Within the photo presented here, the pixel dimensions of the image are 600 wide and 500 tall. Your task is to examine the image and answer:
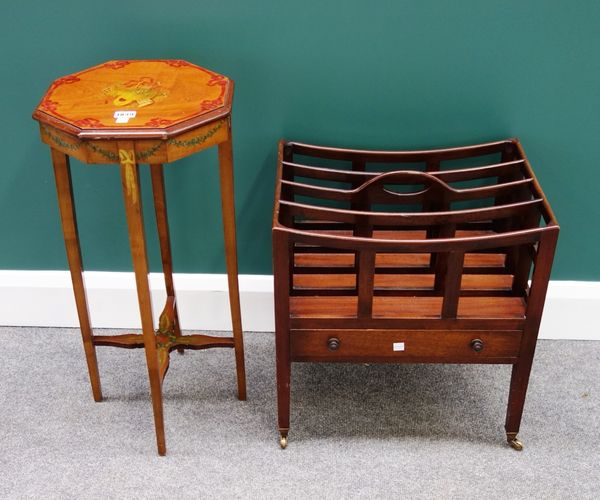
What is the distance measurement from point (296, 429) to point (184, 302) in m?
0.56

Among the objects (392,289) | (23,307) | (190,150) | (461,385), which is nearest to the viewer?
(190,150)

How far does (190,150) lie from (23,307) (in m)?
1.08

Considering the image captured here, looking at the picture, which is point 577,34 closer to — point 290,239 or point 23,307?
point 290,239

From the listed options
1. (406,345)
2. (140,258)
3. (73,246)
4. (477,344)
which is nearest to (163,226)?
(73,246)

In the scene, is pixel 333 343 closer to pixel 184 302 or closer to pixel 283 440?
pixel 283 440

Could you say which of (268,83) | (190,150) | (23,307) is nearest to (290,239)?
(190,150)

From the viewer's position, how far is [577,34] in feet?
6.43

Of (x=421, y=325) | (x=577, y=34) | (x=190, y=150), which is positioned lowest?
(x=421, y=325)

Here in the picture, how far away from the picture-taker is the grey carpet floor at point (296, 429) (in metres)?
1.94

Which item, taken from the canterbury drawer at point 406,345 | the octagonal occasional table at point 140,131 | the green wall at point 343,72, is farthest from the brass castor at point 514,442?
the octagonal occasional table at point 140,131

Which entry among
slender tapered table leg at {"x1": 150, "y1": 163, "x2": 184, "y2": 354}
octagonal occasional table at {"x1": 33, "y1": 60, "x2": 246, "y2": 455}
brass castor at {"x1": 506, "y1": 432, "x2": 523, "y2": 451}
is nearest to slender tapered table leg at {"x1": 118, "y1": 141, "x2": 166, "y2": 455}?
octagonal occasional table at {"x1": 33, "y1": 60, "x2": 246, "y2": 455}

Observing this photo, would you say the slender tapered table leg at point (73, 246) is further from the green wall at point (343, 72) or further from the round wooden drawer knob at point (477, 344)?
the round wooden drawer knob at point (477, 344)

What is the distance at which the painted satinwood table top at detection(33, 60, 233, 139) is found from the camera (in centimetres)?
159

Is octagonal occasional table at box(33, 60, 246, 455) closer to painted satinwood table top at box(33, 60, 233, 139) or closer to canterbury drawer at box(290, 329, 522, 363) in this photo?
painted satinwood table top at box(33, 60, 233, 139)
